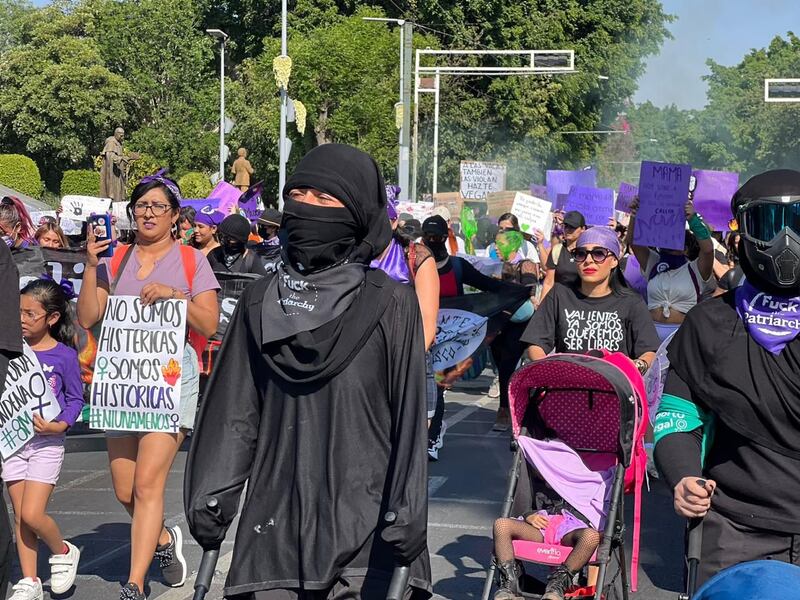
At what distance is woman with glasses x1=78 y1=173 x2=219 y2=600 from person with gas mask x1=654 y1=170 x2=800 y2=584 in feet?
9.79

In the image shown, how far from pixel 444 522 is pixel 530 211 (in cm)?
1162

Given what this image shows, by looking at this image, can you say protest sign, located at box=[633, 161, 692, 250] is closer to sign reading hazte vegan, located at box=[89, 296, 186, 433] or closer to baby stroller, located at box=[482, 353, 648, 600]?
baby stroller, located at box=[482, 353, 648, 600]

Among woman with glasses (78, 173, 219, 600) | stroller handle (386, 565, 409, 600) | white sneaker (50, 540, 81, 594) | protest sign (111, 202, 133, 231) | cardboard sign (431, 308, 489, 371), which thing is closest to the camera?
stroller handle (386, 565, 409, 600)

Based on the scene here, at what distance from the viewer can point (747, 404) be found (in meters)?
3.68

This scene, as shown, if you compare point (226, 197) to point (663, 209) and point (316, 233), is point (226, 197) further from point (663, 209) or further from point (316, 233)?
point (316, 233)

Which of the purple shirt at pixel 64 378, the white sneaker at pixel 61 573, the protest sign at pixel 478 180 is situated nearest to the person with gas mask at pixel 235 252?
the purple shirt at pixel 64 378

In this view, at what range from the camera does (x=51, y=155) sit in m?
59.8

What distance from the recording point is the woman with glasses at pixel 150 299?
6.10m

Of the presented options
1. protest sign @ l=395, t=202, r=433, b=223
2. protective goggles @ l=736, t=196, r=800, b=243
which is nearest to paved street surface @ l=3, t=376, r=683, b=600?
protective goggles @ l=736, t=196, r=800, b=243

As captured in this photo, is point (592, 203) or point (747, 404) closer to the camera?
point (747, 404)

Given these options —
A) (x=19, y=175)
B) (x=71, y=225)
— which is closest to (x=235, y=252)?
(x=71, y=225)

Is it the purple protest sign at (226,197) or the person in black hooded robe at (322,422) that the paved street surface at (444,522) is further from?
the purple protest sign at (226,197)

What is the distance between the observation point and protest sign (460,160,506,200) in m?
31.3

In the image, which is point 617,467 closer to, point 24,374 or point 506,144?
point 24,374
